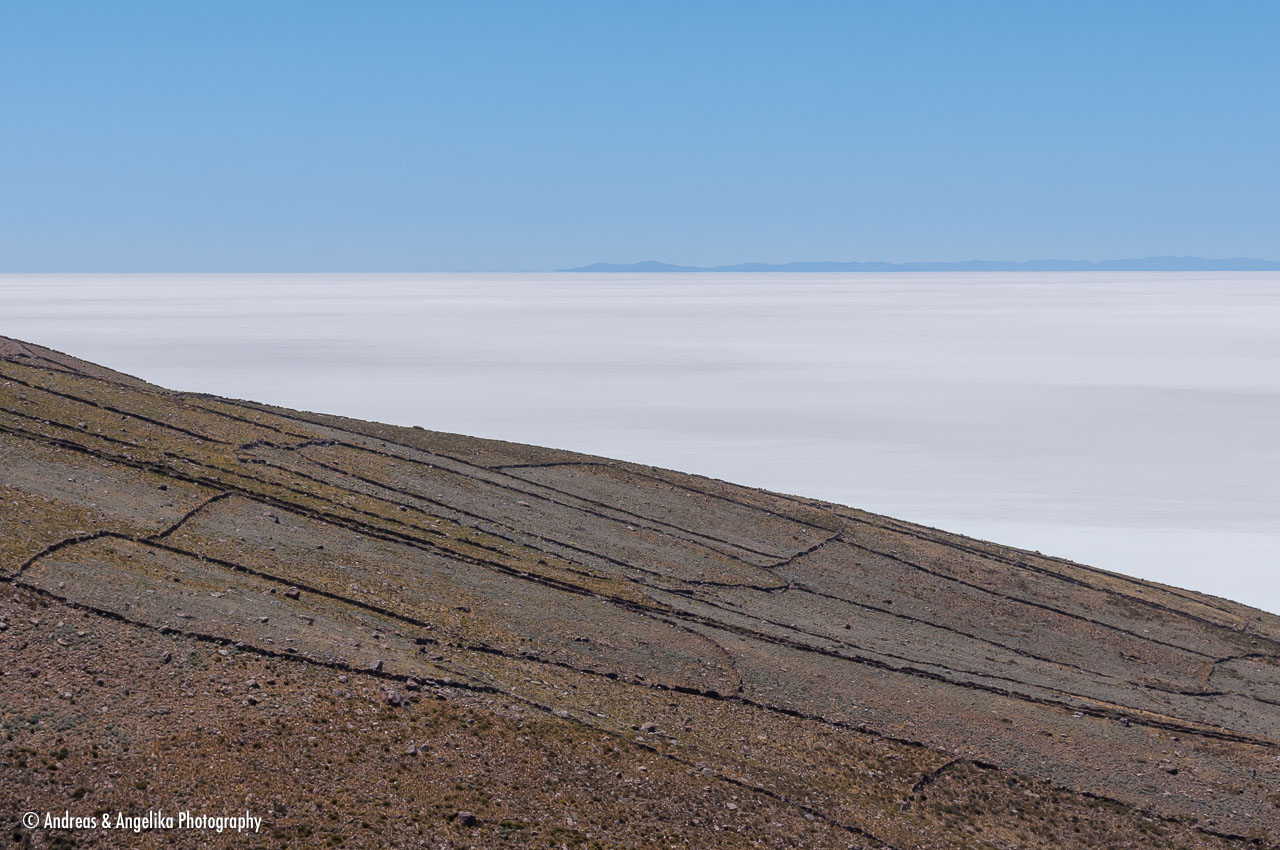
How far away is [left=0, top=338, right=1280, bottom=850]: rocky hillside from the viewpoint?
31234 mm

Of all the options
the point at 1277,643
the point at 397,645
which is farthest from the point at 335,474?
the point at 1277,643

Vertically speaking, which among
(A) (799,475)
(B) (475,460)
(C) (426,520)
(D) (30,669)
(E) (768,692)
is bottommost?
(D) (30,669)

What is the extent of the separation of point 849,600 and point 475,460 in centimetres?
2886

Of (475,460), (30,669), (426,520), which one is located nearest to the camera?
(30,669)

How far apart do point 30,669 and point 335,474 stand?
112 feet

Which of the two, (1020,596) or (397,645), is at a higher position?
(1020,596)

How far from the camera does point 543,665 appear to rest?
43.5 m

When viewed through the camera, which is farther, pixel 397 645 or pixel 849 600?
pixel 849 600

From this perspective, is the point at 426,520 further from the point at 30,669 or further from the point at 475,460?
the point at 30,669

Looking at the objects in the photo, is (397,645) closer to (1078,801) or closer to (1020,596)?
(1078,801)

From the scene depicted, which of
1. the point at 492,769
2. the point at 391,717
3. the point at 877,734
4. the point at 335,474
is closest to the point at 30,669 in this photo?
the point at 391,717

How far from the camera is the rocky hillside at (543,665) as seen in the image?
3123cm

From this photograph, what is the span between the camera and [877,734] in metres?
43.1

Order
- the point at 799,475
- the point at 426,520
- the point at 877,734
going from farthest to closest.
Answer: the point at 799,475, the point at 426,520, the point at 877,734
